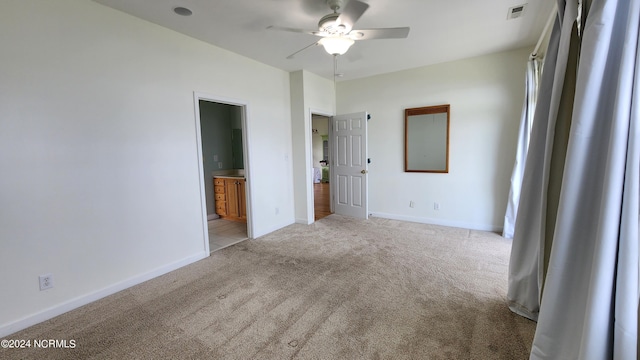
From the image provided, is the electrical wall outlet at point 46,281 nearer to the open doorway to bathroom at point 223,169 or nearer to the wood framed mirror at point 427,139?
the open doorway to bathroom at point 223,169

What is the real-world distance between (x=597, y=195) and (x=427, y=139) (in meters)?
3.36

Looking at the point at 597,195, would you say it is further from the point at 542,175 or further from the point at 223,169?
the point at 223,169

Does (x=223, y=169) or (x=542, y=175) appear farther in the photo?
(x=223, y=169)

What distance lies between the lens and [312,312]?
2.17 meters

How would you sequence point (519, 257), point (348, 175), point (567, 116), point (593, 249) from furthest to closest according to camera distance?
point (348, 175) → point (519, 257) → point (567, 116) → point (593, 249)

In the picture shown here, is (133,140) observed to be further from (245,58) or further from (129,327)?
(245,58)

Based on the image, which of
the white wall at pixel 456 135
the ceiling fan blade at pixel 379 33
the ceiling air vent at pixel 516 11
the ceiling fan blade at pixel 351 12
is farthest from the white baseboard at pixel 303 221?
the ceiling air vent at pixel 516 11

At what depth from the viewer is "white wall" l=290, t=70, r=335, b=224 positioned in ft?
14.7

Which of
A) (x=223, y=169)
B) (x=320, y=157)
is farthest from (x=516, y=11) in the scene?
(x=320, y=157)

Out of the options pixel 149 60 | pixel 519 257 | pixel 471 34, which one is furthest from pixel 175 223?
pixel 471 34

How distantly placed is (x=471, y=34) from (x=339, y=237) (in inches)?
121

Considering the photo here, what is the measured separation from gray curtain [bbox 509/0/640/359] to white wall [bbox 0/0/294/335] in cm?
325

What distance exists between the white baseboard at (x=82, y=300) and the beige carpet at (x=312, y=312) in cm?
7

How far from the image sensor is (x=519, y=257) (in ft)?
6.68
